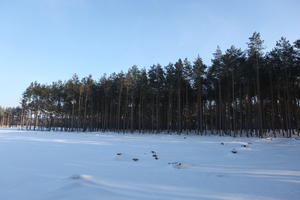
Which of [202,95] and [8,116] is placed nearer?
[202,95]

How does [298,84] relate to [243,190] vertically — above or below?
above

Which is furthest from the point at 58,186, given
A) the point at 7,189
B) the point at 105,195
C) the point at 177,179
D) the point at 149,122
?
the point at 149,122

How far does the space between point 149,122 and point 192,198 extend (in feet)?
134

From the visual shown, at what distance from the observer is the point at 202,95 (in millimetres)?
37812

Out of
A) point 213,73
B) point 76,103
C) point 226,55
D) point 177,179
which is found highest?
point 226,55

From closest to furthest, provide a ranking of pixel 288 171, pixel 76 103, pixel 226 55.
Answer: pixel 288 171 → pixel 226 55 → pixel 76 103

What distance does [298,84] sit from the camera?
1081 inches

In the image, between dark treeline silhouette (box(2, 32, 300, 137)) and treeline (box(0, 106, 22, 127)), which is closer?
dark treeline silhouette (box(2, 32, 300, 137))

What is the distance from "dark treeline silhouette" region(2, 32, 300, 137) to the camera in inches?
1059

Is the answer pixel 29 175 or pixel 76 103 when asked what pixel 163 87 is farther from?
pixel 29 175

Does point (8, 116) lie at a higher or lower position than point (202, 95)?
lower

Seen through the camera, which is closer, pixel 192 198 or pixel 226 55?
pixel 192 198

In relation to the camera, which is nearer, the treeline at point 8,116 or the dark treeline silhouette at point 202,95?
the dark treeline silhouette at point 202,95

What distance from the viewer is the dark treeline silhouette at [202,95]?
26906 millimetres
